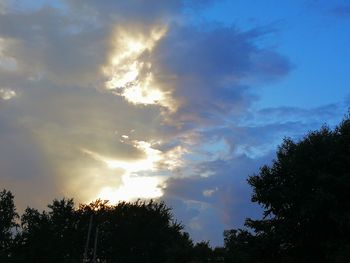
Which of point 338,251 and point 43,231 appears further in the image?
point 43,231

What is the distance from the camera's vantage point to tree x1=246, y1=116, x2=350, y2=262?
38.6m

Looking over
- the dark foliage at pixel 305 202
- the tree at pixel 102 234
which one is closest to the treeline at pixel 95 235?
the tree at pixel 102 234

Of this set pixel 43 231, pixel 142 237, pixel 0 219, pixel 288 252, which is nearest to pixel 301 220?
pixel 288 252

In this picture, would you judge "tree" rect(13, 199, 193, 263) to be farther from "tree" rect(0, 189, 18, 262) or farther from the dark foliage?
the dark foliage

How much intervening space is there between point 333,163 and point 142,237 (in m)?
53.3

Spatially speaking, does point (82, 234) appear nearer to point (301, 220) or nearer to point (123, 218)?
point (123, 218)

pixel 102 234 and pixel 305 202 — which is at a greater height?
pixel 102 234

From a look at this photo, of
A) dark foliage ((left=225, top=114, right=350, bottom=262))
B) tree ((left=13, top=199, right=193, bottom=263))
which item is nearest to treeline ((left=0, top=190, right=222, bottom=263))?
tree ((left=13, top=199, right=193, bottom=263))

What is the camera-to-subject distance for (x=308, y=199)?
39906 mm

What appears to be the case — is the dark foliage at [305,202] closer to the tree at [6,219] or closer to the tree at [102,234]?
the tree at [102,234]

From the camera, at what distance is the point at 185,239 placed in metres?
93.9

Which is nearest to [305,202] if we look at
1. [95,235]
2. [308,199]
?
[308,199]

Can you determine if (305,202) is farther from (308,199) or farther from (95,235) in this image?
(95,235)

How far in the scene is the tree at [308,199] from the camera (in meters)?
38.6
